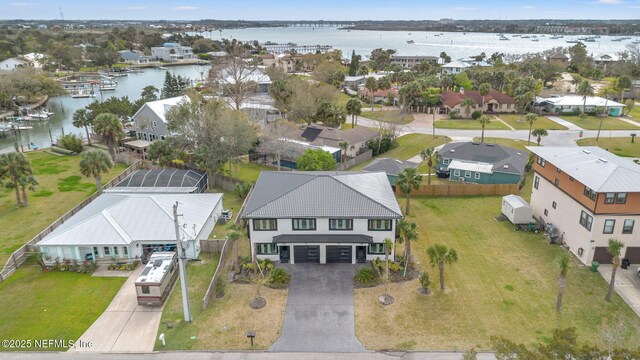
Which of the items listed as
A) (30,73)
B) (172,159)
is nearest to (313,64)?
(30,73)

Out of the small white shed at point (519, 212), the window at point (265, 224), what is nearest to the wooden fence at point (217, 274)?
the window at point (265, 224)

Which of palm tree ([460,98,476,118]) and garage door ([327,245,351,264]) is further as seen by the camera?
palm tree ([460,98,476,118])

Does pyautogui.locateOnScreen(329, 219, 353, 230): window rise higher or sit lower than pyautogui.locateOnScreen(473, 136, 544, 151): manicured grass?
higher

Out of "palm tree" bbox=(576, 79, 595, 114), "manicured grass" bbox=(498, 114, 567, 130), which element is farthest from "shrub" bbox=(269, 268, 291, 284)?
"palm tree" bbox=(576, 79, 595, 114)

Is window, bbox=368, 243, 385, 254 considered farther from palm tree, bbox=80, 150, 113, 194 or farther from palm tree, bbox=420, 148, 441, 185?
palm tree, bbox=80, 150, 113, 194

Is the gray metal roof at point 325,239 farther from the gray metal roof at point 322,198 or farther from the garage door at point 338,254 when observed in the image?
the gray metal roof at point 322,198

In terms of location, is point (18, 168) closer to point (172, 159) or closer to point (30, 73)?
point (172, 159)
